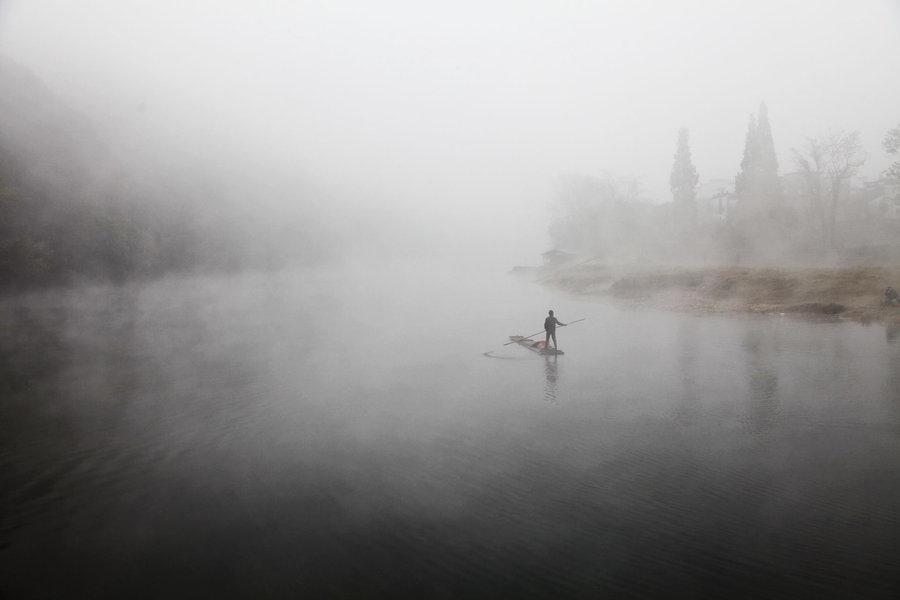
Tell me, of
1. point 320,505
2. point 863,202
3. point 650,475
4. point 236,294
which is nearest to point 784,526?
point 650,475

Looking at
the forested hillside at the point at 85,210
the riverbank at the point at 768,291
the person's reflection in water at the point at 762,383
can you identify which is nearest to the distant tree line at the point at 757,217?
the riverbank at the point at 768,291

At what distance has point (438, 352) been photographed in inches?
807

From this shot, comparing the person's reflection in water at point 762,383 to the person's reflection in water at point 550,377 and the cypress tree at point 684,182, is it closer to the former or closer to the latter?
the person's reflection in water at point 550,377

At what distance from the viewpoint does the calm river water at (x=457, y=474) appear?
5.80m

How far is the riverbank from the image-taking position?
79.5 ft

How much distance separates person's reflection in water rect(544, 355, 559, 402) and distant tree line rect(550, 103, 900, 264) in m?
30.7

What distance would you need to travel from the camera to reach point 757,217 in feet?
154

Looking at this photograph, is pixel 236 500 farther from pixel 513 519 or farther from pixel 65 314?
pixel 65 314

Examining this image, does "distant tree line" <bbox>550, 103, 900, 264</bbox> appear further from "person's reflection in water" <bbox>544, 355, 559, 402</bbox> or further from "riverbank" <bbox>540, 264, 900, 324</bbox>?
"person's reflection in water" <bbox>544, 355, 559, 402</bbox>

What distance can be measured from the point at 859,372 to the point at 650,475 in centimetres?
967

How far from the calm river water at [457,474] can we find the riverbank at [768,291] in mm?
7156

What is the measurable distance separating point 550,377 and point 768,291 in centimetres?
2071

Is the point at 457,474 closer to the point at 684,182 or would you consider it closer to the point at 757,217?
the point at 757,217

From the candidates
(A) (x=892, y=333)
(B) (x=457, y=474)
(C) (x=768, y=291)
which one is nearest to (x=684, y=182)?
(C) (x=768, y=291)
